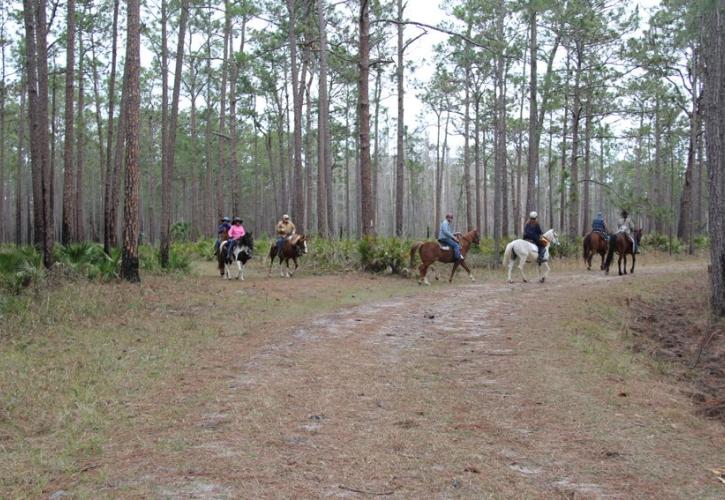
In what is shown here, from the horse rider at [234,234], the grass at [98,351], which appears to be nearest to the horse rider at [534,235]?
the grass at [98,351]

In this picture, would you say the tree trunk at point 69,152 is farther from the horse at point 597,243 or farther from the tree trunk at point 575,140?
the tree trunk at point 575,140

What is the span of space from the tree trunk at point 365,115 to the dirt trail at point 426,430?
1168 centimetres

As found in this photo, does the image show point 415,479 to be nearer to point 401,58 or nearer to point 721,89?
point 721,89

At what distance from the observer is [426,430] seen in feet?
17.0

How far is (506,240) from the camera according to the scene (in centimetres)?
2836

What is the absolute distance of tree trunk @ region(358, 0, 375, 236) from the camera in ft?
63.2

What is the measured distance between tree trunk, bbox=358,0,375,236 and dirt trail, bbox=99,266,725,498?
1168 cm

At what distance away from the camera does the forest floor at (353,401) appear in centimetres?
423

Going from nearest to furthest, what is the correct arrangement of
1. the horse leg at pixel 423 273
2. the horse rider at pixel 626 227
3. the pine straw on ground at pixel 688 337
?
the pine straw on ground at pixel 688 337 → the horse leg at pixel 423 273 → the horse rider at pixel 626 227

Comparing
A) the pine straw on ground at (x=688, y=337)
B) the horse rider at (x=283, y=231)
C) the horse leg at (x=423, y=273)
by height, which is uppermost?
the horse rider at (x=283, y=231)

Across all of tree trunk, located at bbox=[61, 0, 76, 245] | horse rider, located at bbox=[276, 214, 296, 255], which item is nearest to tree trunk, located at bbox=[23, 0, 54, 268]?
tree trunk, located at bbox=[61, 0, 76, 245]

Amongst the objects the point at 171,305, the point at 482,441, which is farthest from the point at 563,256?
the point at 482,441

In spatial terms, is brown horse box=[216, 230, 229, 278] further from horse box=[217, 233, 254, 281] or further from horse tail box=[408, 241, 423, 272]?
horse tail box=[408, 241, 423, 272]

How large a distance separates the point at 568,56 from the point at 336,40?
11.9m
